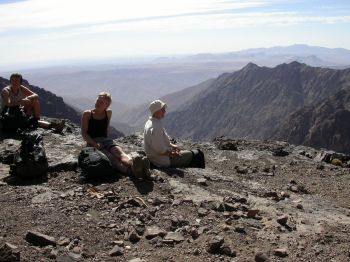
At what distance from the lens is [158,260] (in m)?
6.72

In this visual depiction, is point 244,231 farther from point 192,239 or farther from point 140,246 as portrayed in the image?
point 140,246

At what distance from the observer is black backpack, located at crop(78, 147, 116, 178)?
31.6 ft

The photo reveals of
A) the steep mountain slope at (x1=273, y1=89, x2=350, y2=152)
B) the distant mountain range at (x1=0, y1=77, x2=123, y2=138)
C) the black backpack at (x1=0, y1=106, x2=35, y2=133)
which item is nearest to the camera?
the black backpack at (x1=0, y1=106, x2=35, y2=133)

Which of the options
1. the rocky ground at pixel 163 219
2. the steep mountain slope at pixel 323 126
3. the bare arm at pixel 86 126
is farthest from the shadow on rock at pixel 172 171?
the steep mountain slope at pixel 323 126

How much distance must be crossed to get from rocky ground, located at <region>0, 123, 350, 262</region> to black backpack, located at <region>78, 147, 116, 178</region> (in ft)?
0.61

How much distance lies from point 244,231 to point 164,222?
4.27 feet

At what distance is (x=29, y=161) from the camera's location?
9.62m

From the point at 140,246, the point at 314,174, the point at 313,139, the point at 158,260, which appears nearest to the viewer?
the point at 158,260

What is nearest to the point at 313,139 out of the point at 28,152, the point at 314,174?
the point at 314,174

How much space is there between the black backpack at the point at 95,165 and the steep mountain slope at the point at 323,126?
101 metres

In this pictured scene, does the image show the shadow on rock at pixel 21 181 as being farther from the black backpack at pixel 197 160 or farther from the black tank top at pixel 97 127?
the black backpack at pixel 197 160

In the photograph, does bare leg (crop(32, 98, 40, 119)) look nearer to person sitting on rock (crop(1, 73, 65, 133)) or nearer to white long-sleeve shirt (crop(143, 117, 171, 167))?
person sitting on rock (crop(1, 73, 65, 133))

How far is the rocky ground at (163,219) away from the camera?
22.7 feet

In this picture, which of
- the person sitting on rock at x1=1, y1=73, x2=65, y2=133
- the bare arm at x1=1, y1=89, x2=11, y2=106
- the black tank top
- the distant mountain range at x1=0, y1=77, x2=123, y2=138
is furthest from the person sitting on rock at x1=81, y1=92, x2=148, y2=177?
the distant mountain range at x1=0, y1=77, x2=123, y2=138
